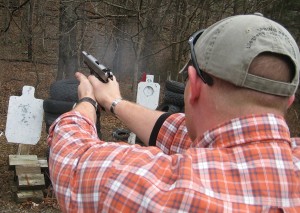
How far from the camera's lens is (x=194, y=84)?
1.17 m

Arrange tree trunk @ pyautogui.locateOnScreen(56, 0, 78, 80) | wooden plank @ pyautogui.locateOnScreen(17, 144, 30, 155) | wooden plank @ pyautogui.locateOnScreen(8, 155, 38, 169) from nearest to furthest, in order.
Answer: wooden plank @ pyautogui.locateOnScreen(8, 155, 38, 169) < wooden plank @ pyautogui.locateOnScreen(17, 144, 30, 155) < tree trunk @ pyautogui.locateOnScreen(56, 0, 78, 80)

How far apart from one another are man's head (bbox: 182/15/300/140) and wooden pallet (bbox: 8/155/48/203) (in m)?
3.50

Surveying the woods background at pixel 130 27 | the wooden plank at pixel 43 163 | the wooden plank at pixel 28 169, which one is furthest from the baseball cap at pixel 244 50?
the woods background at pixel 130 27

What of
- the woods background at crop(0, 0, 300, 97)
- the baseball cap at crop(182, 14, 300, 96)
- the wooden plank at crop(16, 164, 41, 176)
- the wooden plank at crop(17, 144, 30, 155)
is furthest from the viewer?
the woods background at crop(0, 0, 300, 97)

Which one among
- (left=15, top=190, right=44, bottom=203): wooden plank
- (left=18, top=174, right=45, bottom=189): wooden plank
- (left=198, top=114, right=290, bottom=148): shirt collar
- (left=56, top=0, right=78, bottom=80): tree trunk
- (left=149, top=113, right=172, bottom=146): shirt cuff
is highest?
(left=198, top=114, right=290, bottom=148): shirt collar

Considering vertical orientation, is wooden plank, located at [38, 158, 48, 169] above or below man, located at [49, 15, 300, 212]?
below

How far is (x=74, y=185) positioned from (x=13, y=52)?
1527 cm

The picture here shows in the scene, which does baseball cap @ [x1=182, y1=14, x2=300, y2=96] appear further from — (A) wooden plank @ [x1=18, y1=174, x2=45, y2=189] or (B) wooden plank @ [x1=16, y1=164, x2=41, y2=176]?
(B) wooden plank @ [x1=16, y1=164, x2=41, y2=176]

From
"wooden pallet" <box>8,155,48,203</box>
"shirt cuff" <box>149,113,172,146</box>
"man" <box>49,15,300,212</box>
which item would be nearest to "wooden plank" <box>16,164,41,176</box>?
"wooden pallet" <box>8,155,48,203</box>

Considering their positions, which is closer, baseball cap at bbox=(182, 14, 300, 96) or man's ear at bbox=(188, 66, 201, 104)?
baseball cap at bbox=(182, 14, 300, 96)

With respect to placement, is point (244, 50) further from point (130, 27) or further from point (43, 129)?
point (130, 27)

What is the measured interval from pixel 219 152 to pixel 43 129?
659cm

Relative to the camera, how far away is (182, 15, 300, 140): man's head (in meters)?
1.05

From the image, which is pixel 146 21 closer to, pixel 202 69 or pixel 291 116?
pixel 291 116
